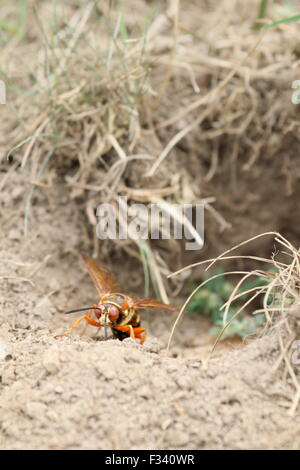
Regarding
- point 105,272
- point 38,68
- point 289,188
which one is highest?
point 38,68

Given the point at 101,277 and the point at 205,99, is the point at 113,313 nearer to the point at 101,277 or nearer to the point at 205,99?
the point at 101,277

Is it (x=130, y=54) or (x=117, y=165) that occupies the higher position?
(x=130, y=54)

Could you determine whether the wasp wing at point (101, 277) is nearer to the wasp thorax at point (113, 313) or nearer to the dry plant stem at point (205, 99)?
the wasp thorax at point (113, 313)

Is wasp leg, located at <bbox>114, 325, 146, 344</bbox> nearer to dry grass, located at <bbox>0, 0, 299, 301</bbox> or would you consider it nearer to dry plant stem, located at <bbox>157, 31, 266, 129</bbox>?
dry grass, located at <bbox>0, 0, 299, 301</bbox>

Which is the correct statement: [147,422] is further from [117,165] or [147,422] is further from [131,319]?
[117,165]
